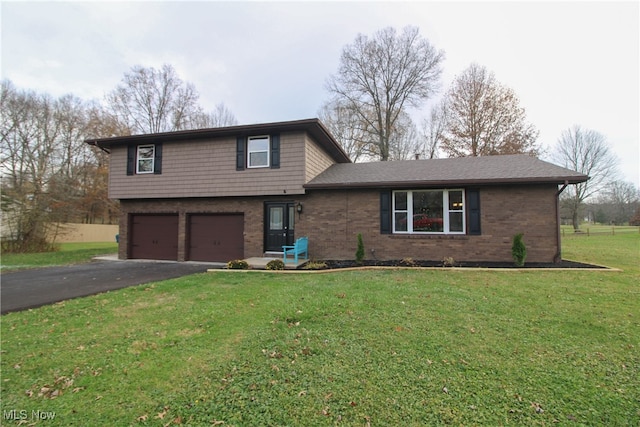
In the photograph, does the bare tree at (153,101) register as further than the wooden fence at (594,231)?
No

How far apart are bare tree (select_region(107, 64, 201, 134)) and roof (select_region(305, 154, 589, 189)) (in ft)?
61.1

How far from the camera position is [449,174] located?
9.88 meters

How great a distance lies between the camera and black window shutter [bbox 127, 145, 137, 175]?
1195cm

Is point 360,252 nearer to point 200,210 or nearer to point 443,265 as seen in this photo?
point 443,265

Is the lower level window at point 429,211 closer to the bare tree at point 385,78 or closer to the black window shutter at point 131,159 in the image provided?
the black window shutter at point 131,159

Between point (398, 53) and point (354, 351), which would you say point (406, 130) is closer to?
point (398, 53)

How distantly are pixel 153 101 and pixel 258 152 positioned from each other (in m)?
18.3

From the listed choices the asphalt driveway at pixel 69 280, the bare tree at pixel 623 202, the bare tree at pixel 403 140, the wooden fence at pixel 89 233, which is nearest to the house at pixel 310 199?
the asphalt driveway at pixel 69 280

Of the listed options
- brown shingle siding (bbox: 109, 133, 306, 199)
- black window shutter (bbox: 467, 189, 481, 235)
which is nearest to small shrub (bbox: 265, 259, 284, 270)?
brown shingle siding (bbox: 109, 133, 306, 199)

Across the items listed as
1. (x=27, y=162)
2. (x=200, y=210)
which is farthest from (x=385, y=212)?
(x=27, y=162)

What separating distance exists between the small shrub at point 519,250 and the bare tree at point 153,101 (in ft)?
83.1

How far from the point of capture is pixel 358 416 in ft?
7.44

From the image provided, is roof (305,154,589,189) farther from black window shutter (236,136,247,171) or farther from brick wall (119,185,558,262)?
black window shutter (236,136,247,171)

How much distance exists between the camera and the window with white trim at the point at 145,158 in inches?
466
